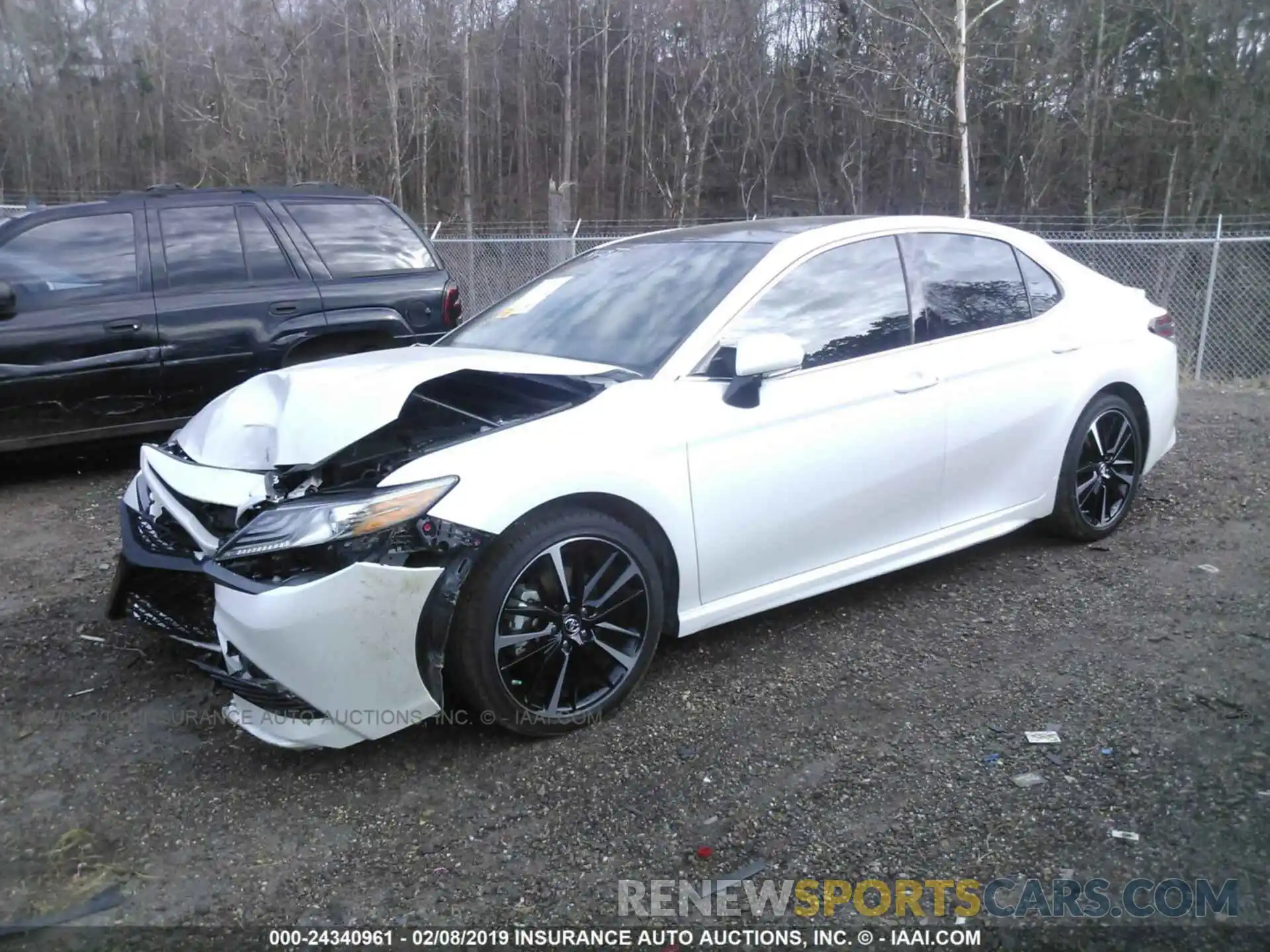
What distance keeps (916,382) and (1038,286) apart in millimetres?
1157

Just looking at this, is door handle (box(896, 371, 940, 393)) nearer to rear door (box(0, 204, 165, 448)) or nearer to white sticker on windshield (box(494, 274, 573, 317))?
white sticker on windshield (box(494, 274, 573, 317))

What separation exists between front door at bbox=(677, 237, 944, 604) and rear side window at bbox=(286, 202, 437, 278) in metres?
4.11

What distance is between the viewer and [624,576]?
10.7ft

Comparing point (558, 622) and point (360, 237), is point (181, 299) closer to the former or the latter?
point (360, 237)

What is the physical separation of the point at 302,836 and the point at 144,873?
1.29 feet

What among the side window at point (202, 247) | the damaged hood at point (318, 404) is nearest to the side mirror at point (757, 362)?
the damaged hood at point (318, 404)

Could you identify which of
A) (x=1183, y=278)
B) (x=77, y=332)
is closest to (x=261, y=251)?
(x=77, y=332)

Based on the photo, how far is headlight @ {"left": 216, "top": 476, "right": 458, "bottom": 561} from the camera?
112 inches

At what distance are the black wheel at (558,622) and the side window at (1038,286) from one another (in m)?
2.45

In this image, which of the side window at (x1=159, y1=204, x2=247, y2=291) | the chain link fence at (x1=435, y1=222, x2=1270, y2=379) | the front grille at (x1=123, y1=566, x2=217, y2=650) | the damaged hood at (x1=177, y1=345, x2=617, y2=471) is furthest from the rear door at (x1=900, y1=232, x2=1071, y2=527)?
the chain link fence at (x1=435, y1=222, x2=1270, y2=379)

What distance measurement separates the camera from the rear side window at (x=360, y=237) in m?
7.00

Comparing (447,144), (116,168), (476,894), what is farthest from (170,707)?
(116,168)

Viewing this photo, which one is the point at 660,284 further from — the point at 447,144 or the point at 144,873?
the point at 447,144

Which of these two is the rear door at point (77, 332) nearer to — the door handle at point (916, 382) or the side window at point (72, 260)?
the side window at point (72, 260)
